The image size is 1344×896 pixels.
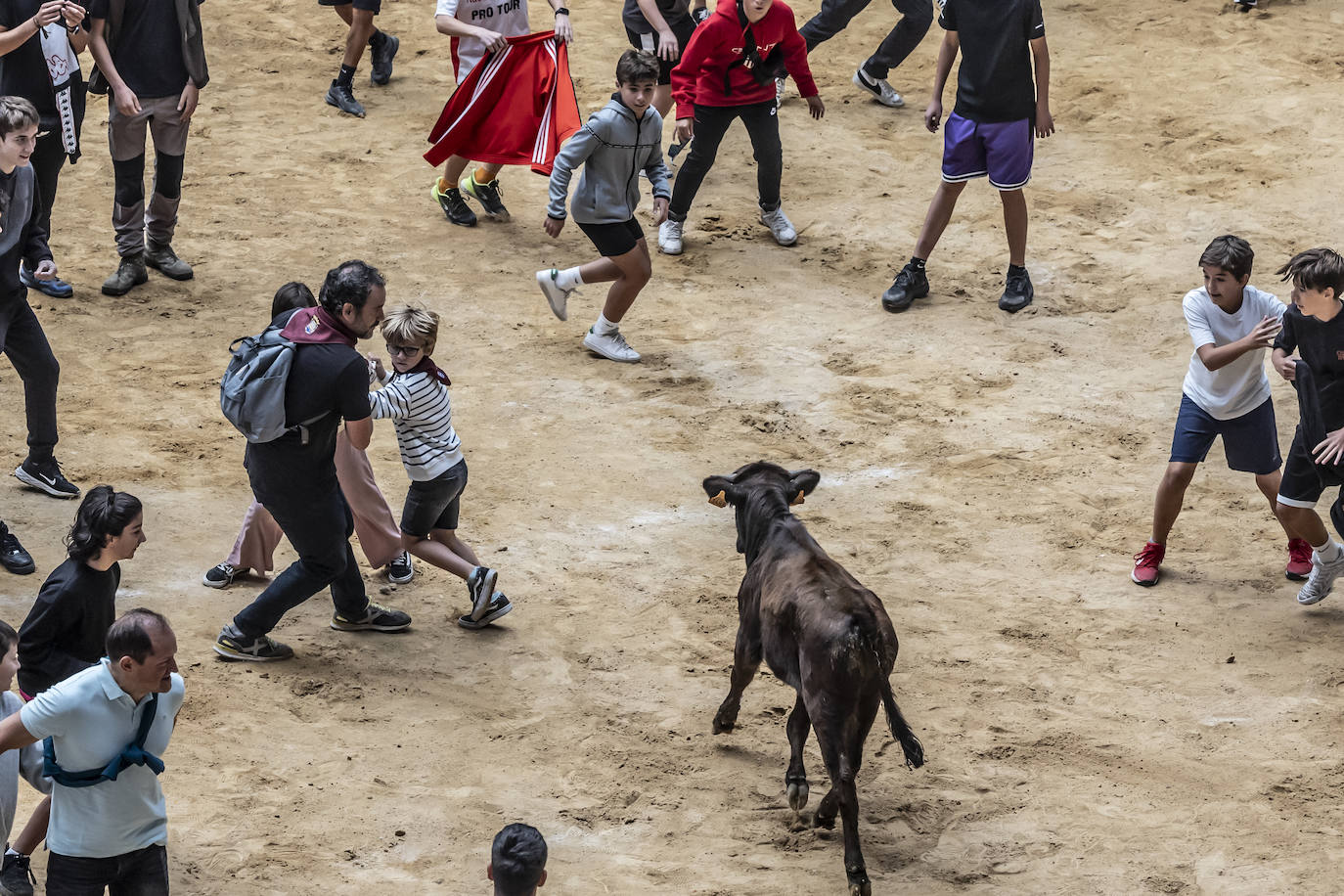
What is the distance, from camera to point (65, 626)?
16.3ft

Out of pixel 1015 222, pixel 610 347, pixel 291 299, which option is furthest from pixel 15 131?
pixel 1015 222

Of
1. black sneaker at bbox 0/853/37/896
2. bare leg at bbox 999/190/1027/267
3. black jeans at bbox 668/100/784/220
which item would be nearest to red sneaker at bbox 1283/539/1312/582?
bare leg at bbox 999/190/1027/267

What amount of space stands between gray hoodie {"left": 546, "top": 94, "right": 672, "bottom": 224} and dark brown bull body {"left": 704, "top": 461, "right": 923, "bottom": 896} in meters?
3.51

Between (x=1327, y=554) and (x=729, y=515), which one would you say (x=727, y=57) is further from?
(x=1327, y=554)

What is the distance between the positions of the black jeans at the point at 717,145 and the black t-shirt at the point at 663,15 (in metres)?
1.16

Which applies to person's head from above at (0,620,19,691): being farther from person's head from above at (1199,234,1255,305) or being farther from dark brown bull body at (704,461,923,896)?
person's head from above at (1199,234,1255,305)

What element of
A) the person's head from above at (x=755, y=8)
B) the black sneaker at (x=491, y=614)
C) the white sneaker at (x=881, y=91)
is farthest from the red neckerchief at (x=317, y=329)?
the white sneaker at (x=881, y=91)

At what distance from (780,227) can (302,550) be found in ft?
19.8

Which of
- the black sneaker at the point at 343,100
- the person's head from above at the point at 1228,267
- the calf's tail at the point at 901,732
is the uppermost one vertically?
the person's head from above at the point at 1228,267

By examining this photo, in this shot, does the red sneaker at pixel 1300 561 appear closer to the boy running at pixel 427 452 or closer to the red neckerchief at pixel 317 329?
the boy running at pixel 427 452

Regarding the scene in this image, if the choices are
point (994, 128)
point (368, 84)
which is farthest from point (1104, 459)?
point (368, 84)

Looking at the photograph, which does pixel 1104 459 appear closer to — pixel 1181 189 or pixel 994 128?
pixel 994 128

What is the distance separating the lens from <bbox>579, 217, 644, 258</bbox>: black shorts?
9.48 metres

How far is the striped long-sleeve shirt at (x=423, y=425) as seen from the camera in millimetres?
6590
